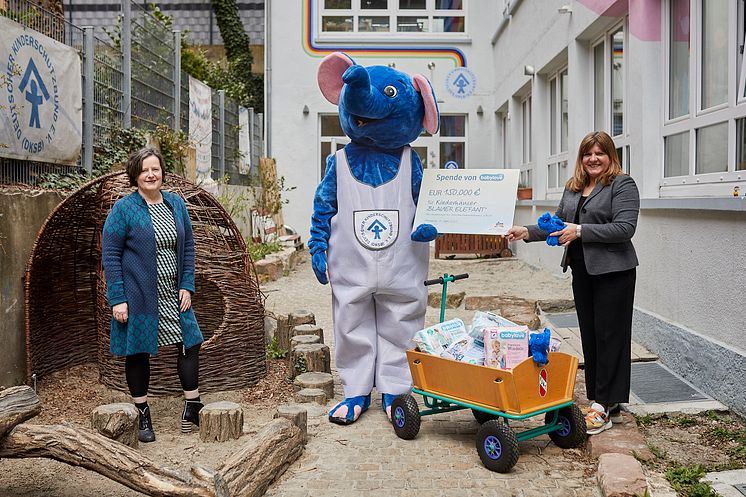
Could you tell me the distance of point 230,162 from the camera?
1478cm

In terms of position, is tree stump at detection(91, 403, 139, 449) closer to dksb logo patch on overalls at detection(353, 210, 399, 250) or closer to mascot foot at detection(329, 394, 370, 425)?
mascot foot at detection(329, 394, 370, 425)

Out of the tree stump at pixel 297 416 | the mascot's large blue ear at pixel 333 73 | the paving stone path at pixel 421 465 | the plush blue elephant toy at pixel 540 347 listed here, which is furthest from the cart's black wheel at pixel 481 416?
the mascot's large blue ear at pixel 333 73

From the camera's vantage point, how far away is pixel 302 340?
241 inches

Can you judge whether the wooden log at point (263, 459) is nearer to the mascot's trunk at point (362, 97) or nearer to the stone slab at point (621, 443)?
the stone slab at point (621, 443)

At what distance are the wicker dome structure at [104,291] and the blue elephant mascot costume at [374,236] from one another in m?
0.90

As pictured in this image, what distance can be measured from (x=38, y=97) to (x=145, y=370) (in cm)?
275

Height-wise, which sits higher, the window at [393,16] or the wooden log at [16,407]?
the window at [393,16]

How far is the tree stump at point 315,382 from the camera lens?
541 centimetres

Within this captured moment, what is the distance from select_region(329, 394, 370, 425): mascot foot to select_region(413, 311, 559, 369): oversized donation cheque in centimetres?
71

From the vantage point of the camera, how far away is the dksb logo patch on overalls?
16.0 feet

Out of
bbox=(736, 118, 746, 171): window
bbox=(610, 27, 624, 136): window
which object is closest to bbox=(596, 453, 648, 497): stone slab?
bbox=(736, 118, 746, 171): window

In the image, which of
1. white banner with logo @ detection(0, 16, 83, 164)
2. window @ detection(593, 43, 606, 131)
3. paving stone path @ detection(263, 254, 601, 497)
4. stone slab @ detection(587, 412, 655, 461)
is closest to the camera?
paving stone path @ detection(263, 254, 601, 497)

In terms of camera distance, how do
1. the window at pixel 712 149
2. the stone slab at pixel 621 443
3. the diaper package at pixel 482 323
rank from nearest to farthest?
the stone slab at pixel 621 443 < the diaper package at pixel 482 323 < the window at pixel 712 149

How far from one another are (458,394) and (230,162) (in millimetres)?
11286
